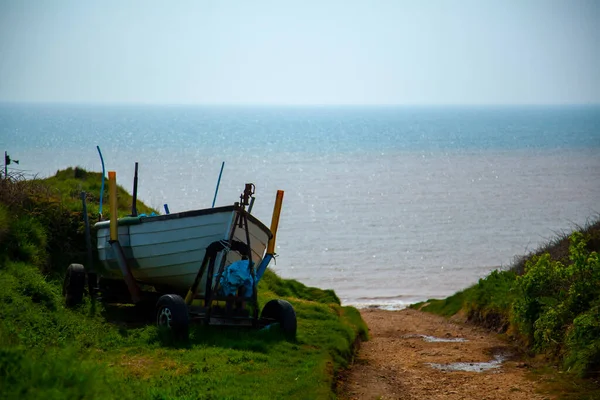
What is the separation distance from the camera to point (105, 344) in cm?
1360

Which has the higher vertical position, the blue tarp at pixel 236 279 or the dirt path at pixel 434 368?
the blue tarp at pixel 236 279

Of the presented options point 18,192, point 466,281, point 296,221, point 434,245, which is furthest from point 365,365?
point 296,221

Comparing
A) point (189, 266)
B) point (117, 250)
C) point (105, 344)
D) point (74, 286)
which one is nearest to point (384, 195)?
point (117, 250)

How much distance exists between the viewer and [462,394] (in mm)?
13797

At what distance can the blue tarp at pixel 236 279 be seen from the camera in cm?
1477

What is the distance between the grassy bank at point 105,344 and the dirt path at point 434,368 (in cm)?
51

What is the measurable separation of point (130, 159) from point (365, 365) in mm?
94338

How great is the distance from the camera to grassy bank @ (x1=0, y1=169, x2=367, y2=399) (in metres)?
9.42

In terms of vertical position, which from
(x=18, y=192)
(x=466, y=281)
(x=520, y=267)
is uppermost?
(x=18, y=192)

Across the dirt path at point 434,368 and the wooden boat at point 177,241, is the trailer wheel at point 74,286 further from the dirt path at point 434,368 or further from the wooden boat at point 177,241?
the dirt path at point 434,368

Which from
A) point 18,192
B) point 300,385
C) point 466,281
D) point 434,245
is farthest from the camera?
point 434,245

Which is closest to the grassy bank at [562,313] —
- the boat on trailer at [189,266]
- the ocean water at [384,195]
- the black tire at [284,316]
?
the black tire at [284,316]

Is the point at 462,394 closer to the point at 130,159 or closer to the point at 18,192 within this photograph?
the point at 18,192

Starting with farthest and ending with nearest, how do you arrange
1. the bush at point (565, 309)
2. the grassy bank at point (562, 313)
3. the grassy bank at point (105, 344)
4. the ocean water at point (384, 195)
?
the ocean water at point (384, 195) → the bush at point (565, 309) → the grassy bank at point (562, 313) → the grassy bank at point (105, 344)
